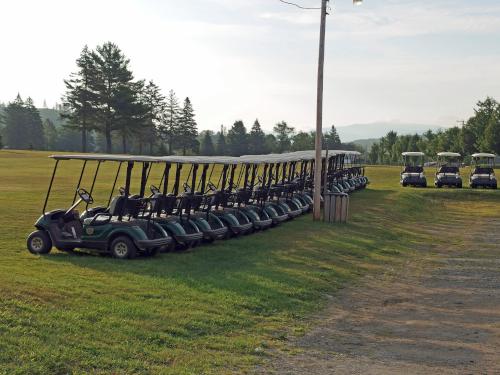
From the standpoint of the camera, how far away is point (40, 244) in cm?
1317

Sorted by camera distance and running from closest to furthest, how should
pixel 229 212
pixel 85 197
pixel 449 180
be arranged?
pixel 85 197 → pixel 229 212 → pixel 449 180

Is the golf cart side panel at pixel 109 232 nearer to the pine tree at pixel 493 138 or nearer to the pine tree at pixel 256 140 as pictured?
the pine tree at pixel 493 138

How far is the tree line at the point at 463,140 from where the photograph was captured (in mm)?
69312

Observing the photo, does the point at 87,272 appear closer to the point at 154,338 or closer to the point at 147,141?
the point at 154,338


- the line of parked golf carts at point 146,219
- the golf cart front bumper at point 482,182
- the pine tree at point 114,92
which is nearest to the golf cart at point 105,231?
the line of parked golf carts at point 146,219

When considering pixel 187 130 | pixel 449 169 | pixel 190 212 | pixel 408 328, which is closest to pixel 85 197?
pixel 190 212

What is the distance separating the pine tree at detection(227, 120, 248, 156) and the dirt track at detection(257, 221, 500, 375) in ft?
287

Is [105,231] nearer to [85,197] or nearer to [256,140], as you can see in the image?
[85,197]

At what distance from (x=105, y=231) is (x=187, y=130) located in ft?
280

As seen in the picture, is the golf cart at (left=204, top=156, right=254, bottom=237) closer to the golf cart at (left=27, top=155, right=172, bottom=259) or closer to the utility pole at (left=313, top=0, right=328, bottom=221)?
the golf cart at (left=27, top=155, right=172, bottom=259)

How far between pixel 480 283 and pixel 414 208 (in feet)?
56.8

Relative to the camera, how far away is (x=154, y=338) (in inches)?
310

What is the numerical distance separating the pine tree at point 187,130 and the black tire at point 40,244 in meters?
80.6

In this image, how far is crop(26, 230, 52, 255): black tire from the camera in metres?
13.1
